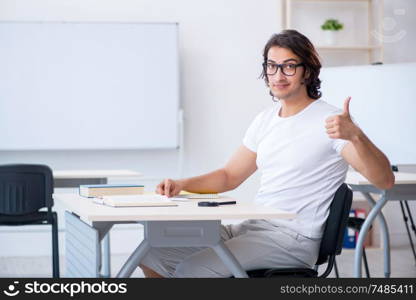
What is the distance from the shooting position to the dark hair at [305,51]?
2713 millimetres

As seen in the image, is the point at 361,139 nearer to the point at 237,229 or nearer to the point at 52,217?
the point at 237,229

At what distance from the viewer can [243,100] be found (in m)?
6.89

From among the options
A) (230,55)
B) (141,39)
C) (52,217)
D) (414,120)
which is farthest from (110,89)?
(414,120)

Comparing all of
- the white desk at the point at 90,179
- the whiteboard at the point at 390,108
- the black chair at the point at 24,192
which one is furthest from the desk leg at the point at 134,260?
the whiteboard at the point at 390,108

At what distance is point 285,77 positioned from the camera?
2717 millimetres

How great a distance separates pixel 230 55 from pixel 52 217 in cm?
266

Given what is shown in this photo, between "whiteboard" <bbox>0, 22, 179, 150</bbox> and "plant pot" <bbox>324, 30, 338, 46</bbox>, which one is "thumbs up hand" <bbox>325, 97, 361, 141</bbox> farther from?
"plant pot" <bbox>324, 30, 338, 46</bbox>

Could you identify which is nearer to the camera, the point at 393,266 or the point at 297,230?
the point at 297,230

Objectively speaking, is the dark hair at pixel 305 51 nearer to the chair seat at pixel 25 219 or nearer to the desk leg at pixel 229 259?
the desk leg at pixel 229 259

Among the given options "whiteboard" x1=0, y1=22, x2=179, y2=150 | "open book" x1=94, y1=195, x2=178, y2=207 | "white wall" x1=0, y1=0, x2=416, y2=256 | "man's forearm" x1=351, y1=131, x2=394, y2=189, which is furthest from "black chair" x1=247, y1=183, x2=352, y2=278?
"white wall" x1=0, y1=0, x2=416, y2=256

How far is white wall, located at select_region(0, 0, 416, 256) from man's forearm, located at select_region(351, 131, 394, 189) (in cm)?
442

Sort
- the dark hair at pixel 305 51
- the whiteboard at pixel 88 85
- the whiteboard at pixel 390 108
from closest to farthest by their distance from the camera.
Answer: the dark hair at pixel 305 51, the whiteboard at pixel 390 108, the whiteboard at pixel 88 85

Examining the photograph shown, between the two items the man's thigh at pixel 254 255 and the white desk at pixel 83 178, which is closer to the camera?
the man's thigh at pixel 254 255

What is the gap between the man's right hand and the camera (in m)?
2.76
